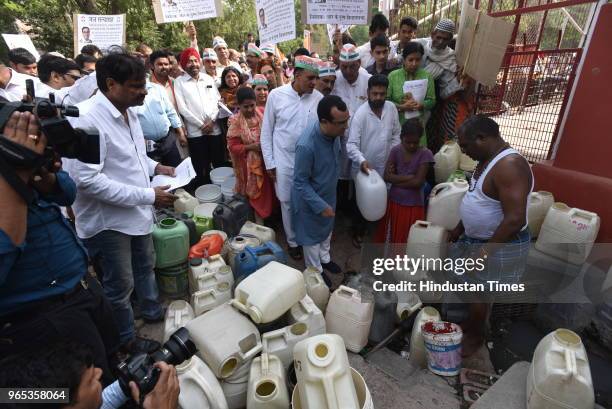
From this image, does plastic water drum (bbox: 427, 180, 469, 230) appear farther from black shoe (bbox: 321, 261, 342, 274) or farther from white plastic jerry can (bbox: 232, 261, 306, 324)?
white plastic jerry can (bbox: 232, 261, 306, 324)

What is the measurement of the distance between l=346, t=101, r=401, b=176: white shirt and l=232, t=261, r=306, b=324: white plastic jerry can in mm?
1692

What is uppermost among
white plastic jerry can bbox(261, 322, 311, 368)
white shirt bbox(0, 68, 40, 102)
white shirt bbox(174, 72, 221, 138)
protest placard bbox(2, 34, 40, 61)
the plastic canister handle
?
protest placard bbox(2, 34, 40, 61)

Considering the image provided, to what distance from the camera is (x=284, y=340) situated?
7.75 feet

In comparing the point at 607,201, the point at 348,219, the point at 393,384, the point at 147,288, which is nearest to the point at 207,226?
the point at 147,288

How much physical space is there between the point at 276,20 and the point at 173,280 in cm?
338

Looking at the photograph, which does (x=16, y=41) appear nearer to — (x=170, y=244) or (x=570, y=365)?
(x=170, y=244)

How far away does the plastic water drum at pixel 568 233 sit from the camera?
9.91 ft

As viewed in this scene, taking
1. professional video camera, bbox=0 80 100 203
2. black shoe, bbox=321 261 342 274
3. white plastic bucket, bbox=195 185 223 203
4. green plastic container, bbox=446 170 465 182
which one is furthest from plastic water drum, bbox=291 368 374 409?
white plastic bucket, bbox=195 185 223 203

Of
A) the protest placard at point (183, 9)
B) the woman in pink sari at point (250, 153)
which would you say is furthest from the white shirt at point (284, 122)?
the protest placard at point (183, 9)

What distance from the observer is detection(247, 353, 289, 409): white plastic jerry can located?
1989mm

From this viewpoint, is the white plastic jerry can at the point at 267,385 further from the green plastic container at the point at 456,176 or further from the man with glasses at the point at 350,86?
the green plastic container at the point at 456,176

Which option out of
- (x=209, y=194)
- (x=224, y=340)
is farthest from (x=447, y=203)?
(x=209, y=194)

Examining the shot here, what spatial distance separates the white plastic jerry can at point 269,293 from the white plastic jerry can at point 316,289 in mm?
395

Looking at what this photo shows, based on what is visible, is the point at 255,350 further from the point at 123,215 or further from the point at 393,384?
the point at 123,215
